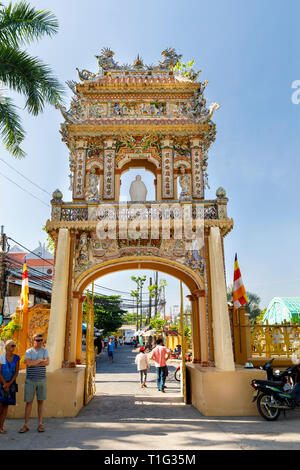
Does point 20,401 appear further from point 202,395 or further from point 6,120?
point 6,120

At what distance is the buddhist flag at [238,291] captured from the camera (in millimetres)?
9312

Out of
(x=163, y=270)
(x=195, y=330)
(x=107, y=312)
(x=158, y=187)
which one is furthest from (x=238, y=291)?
(x=107, y=312)

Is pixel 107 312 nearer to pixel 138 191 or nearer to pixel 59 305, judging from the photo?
pixel 138 191

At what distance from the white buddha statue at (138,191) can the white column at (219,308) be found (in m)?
2.61

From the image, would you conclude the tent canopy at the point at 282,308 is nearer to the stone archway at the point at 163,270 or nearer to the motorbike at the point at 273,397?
the stone archway at the point at 163,270

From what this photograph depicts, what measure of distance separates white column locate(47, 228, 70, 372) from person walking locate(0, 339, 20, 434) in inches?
68.3

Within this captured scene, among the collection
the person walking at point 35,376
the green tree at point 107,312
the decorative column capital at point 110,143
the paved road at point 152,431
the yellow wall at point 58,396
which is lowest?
the paved road at point 152,431

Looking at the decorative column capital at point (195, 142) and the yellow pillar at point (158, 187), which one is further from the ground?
the decorative column capital at point (195, 142)

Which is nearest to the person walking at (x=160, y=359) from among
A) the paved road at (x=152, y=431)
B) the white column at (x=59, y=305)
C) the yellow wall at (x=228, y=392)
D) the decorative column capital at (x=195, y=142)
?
the paved road at (x=152, y=431)

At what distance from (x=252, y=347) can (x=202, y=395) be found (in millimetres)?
2435

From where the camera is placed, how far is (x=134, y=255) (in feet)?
30.3

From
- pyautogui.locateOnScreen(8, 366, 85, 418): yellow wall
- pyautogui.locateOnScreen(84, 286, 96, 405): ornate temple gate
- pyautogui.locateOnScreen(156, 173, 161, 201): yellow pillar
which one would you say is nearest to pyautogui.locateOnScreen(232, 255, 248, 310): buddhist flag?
pyautogui.locateOnScreen(156, 173, 161, 201): yellow pillar

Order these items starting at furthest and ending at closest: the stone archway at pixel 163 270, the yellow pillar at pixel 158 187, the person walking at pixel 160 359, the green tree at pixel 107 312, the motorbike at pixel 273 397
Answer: the green tree at pixel 107 312, the person walking at pixel 160 359, the yellow pillar at pixel 158 187, the stone archway at pixel 163 270, the motorbike at pixel 273 397
